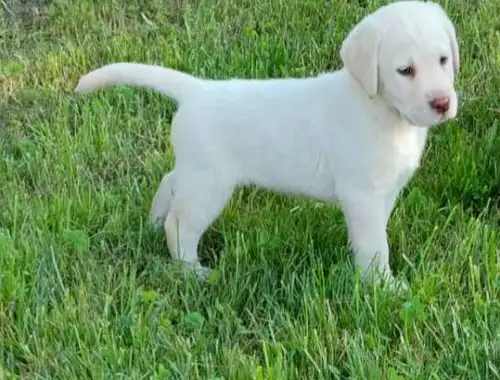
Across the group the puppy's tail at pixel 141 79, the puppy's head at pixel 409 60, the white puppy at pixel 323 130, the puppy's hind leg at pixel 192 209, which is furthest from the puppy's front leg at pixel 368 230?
the puppy's tail at pixel 141 79

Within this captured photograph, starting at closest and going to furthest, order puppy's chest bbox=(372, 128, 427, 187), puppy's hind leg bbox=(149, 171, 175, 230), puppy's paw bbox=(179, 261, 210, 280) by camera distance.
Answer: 1. puppy's chest bbox=(372, 128, 427, 187)
2. puppy's paw bbox=(179, 261, 210, 280)
3. puppy's hind leg bbox=(149, 171, 175, 230)

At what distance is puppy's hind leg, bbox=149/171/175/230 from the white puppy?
8.5 inches

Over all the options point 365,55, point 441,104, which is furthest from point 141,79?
point 441,104

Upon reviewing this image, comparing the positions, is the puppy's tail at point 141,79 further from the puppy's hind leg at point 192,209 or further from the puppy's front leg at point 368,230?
the puppy's front leg at point 368,230

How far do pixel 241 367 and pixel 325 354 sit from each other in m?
0.25

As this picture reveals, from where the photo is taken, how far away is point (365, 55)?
348 cm

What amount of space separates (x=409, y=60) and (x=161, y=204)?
4.00 feet

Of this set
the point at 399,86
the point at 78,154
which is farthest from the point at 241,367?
the point at 78,154

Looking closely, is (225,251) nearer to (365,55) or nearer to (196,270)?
(196,270)

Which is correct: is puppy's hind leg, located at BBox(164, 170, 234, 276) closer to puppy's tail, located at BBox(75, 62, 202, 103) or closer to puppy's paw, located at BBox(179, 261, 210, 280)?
puppy's paw, located at BBox(179, 261, 210, 280)

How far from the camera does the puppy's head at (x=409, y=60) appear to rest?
11.2ft

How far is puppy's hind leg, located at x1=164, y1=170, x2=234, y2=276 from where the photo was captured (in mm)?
3799

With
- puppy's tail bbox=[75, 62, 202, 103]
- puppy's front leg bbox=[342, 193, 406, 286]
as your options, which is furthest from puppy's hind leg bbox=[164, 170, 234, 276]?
puppy's front leg bbox=[342, 193, 406, 286]

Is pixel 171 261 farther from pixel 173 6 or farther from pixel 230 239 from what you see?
pixel 173 6
